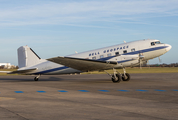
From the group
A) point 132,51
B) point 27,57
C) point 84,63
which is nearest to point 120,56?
point 132,51

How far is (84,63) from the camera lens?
938 inches

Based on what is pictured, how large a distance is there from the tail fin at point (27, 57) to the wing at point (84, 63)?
26.5ft

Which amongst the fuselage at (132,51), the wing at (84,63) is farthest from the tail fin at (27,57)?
the fuselage at (132,51)

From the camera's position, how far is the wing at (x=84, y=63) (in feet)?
74.4

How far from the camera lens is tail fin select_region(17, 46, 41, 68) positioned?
3073 cm

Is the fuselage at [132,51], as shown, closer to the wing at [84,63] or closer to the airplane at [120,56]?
the airplane at [120,56]

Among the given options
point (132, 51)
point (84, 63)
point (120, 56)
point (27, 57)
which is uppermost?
point (27, 57)

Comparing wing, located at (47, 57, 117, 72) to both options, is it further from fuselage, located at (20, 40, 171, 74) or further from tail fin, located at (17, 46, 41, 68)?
tail fin, located at (17, 46, 41, 68)

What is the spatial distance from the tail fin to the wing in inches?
318

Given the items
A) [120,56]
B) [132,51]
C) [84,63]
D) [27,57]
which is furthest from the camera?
[27,57]

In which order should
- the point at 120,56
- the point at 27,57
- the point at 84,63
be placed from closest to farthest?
the point at 84,63 < the point at 120,56 < the point at 27,57

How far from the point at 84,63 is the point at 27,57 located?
1115 cm

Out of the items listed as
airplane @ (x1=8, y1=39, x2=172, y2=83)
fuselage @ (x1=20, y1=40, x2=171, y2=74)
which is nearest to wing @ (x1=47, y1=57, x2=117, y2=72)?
airplane @ (x1=8, y1=39, x2=172, y2=83)

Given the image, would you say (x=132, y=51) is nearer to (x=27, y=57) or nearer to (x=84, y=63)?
(x=84, y=63)
